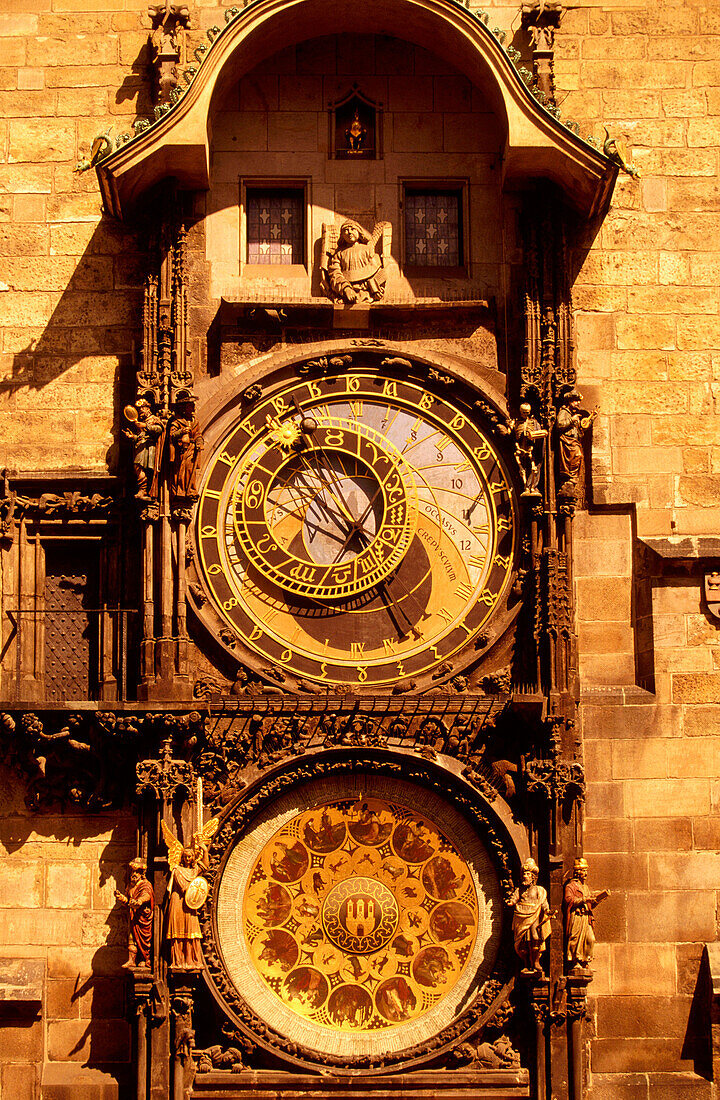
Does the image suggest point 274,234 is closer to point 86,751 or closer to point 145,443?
point 145,443

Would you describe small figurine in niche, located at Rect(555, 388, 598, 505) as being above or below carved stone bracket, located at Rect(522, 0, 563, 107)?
below

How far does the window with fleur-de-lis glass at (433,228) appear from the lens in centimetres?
1508

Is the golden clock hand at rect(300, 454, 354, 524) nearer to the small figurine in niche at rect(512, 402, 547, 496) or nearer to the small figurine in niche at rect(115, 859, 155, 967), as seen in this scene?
the small figurine in niche at rect(512, 402, 547, 496)

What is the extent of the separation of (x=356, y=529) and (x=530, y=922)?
9.01 ft

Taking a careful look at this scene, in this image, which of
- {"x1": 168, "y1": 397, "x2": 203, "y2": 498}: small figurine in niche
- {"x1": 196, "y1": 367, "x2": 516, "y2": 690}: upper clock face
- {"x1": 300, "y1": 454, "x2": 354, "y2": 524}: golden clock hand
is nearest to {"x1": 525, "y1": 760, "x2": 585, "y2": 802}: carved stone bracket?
{"x1": 196, "y1": 367, "x2": 516, "y2": 690}: upper clock face

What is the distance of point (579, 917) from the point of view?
13.8m

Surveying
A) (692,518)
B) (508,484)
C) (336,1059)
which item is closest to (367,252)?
(508,484)

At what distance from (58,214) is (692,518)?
4688mm

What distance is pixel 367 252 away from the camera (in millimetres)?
14906

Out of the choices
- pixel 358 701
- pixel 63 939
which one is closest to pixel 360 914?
pixel 358 701

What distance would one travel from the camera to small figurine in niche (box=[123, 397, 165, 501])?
14227mm

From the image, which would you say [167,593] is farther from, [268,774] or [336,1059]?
[336,1059]

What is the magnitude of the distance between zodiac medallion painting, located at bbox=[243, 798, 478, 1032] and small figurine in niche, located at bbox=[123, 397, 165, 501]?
2.31m

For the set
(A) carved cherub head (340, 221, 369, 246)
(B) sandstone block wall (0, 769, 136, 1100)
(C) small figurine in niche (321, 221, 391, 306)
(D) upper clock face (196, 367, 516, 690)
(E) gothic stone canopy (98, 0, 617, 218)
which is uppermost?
(E) gothic stone canopy (98, 0, 617, 218)
